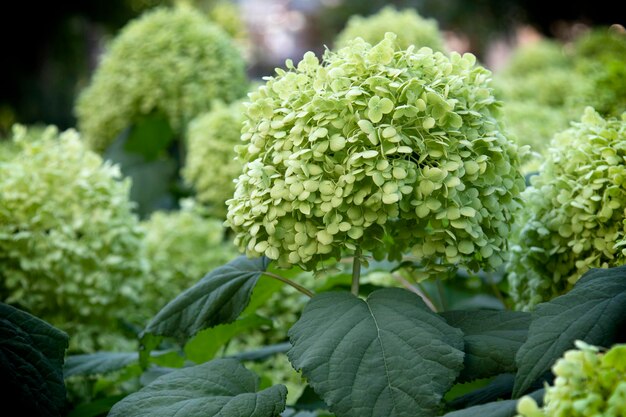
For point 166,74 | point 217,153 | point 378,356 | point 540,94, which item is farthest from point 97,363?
point 540,94

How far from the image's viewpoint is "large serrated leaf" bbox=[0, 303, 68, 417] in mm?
899

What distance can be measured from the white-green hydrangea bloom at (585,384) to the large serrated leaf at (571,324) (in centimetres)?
13

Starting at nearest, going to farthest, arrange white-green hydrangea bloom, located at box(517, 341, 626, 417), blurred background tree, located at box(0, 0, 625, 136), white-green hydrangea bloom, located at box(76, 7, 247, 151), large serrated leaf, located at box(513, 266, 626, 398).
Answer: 1. white-green hydrangea bloom, located at box(517, 341, 626, 417)
2. large serrated leaf, located at box(513, 266, 626, 398)
3. white-green hydrangea bloom, located at box(76, 7, 247, 151)
4. blurred background tree, located at box(0, 0, 625, 136)

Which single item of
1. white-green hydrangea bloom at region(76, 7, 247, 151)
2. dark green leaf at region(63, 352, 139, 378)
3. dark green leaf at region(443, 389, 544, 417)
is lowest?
dark green leaf at region(63, 352, 139, 378)

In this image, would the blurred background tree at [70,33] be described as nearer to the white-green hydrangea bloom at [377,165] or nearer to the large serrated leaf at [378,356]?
the white-green hydrangea bloom at [377,165]

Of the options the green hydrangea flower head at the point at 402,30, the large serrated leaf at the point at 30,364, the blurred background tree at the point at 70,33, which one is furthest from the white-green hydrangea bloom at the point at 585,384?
the blurred background tree at the point at 70,33

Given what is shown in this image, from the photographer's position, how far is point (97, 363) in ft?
3.99

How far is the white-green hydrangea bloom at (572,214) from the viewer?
3.35ft

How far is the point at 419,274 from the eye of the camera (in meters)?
1.07

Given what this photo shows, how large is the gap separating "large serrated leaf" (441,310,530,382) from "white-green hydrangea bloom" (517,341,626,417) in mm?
231

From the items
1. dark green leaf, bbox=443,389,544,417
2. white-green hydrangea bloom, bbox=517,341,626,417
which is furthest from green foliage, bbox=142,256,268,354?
white-green hydrangea bloom, bbox=517,341,626,417

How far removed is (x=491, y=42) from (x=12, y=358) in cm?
955

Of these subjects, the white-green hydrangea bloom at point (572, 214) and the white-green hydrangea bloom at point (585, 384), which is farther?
the white-green hydrangea bloom at point (572, 214)

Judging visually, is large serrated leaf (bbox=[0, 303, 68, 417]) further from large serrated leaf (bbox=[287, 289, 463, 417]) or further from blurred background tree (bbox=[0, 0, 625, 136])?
blurred background tree (bbox=[0, 0, 625, 136])
